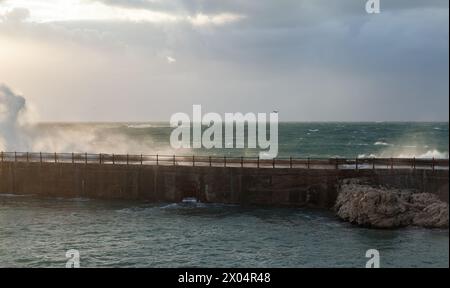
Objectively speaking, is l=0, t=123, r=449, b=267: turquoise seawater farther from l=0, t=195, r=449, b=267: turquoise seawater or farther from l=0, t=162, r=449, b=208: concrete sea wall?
l=0, t=162, r=449, b=208: concrete sea wall

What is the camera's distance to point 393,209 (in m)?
26.3

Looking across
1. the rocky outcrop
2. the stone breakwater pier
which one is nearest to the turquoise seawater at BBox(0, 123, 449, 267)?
the rocky outcrop

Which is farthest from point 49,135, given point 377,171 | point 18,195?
point 377,171

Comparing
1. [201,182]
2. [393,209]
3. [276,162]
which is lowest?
[393,209]

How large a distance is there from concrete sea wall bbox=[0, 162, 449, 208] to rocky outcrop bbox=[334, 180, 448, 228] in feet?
5.41

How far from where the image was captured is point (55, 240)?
25078 mm

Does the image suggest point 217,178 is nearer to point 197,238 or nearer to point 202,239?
point 197,238

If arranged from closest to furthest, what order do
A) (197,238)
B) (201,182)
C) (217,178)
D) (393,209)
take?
(197,238) < (393,209) < (217,178) < (201,182)

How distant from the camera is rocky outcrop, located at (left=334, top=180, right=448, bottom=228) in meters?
25.8

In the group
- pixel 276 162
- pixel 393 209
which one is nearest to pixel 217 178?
pixel 276 162

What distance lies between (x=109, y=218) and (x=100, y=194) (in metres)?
6.73

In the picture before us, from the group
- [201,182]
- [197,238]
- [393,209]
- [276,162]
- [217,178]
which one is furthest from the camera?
[276,162]

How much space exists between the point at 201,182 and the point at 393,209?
12367 mm

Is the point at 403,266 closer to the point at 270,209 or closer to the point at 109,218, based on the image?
the point at 270,209
